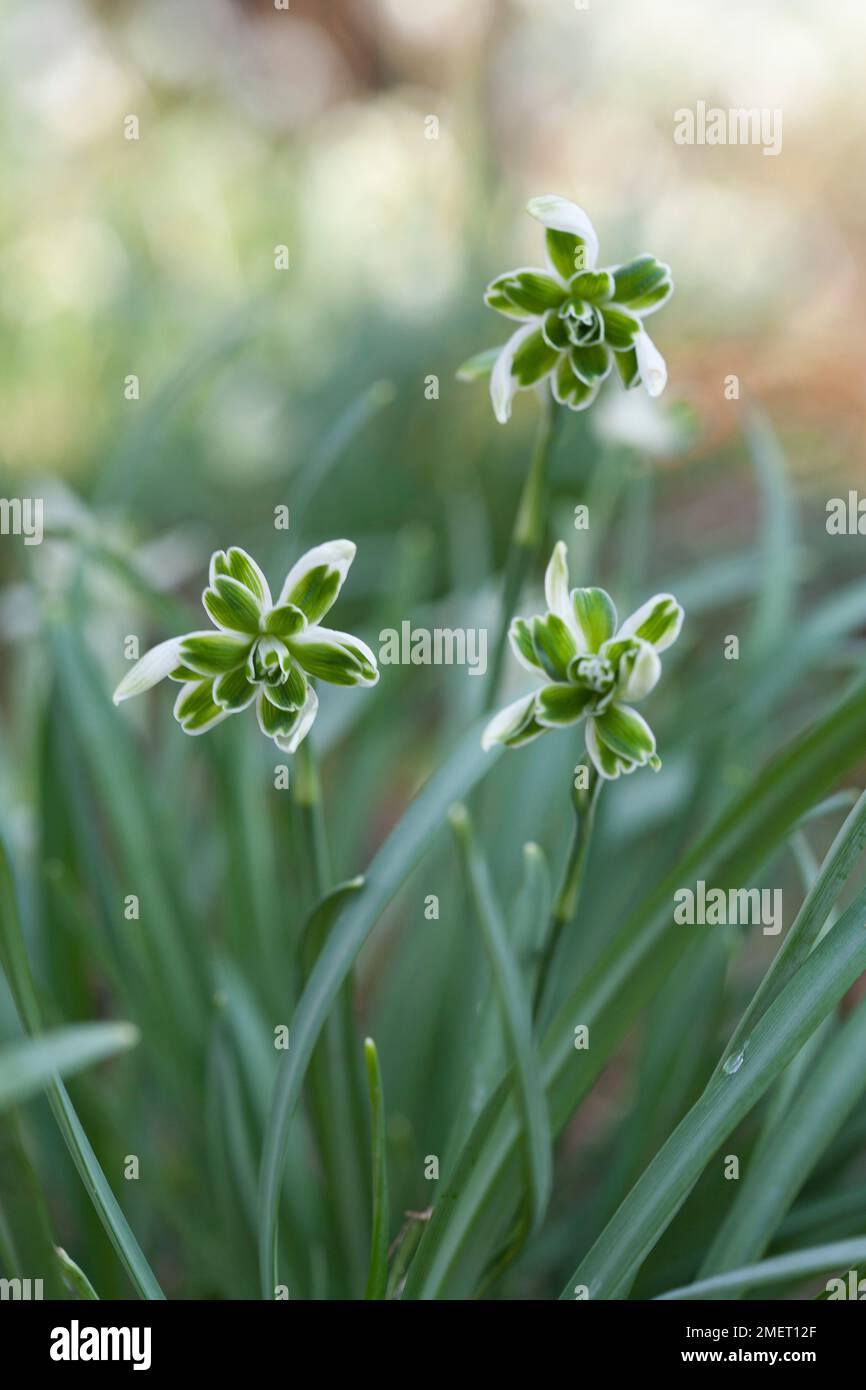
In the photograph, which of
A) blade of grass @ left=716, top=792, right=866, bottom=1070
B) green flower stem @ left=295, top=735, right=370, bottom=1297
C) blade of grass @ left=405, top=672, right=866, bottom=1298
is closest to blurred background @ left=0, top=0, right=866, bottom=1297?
green flower stem @ left=295, top=735, right=370, bottom=1297

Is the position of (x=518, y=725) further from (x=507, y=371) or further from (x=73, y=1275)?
(x=73, y=1275)

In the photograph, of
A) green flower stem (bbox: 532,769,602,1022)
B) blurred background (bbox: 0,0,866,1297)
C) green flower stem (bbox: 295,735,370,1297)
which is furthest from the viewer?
blurred background (bbox: 0,0,866,1297)

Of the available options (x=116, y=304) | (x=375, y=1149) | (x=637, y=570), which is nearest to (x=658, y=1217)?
(x=375, y=1149)

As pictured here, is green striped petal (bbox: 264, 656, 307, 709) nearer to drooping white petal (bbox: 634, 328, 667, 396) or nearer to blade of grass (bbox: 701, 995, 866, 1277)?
drooping white petal (bbox: 634, 328, 667, 396)

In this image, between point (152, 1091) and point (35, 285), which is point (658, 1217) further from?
point (35, 285)
